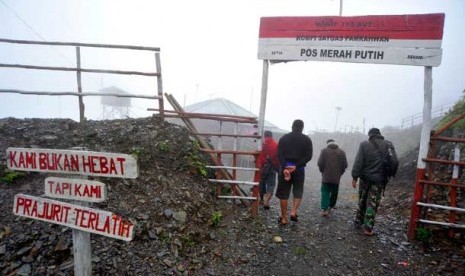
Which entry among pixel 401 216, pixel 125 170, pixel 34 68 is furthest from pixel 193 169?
pixel 401 216

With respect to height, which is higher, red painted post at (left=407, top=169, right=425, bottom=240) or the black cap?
the black cap

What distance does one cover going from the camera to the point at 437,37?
5184 millimetres

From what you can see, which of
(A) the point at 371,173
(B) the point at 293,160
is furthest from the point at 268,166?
(A) the point at 371,173

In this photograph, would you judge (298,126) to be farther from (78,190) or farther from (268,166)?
(78,190)

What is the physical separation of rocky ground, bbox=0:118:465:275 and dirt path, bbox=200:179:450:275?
0.05 ft

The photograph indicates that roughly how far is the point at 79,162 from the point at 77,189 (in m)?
0.26

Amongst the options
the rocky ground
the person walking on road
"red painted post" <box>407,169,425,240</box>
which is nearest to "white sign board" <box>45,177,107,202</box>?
the rocky ground

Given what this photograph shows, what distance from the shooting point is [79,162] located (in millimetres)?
2605

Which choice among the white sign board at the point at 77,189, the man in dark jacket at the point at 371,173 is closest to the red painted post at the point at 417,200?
the man in dark jacket at the point at 371,173

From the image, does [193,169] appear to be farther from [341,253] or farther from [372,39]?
[372,39]

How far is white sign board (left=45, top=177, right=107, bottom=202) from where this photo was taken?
261 centimetres

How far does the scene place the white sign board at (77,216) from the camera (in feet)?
8.35

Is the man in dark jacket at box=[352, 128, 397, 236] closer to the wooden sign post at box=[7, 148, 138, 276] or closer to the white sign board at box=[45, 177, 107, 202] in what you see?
the wooden sign post at box=[7, 148, 138, 276]

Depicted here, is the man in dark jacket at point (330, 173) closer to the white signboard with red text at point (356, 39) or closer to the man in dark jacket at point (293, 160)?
the man in dark jacket at point (293, 160)
